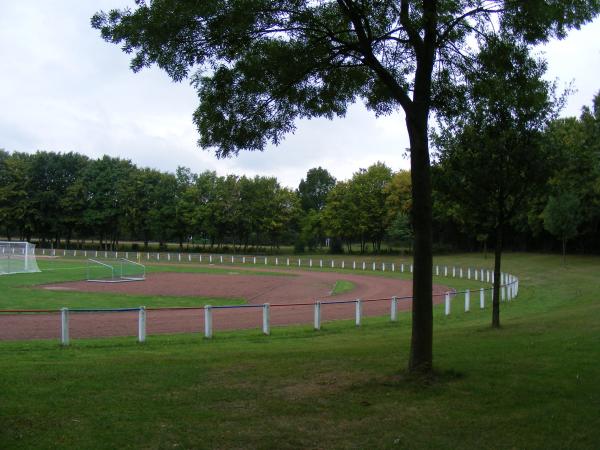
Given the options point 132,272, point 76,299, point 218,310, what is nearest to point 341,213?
point 132,272

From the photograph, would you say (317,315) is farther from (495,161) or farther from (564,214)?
(564,214)

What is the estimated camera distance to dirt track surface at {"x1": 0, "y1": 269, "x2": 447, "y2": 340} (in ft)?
59.1

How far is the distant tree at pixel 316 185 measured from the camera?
128750mm

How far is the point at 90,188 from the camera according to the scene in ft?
292

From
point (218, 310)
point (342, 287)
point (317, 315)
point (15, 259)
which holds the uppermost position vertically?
point (15, 259)

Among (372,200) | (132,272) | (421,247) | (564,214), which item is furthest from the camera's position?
(372,200)

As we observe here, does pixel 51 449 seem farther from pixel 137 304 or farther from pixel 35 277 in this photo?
pixel 35 277

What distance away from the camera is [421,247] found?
814cm

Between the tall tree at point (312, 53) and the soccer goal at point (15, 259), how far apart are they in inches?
1527

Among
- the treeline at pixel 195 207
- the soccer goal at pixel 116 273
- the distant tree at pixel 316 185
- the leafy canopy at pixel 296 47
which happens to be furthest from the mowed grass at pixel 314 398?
the distant tree at pixel 316 185

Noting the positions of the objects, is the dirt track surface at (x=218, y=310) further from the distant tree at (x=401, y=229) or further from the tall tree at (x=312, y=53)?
the distant tree at (x=401, y=229)

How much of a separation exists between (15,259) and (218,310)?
Answer: 28144mm

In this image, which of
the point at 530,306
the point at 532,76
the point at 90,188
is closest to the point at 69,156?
the point at 90,188

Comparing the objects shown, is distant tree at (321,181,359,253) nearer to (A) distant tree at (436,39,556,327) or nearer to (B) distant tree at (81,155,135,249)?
(B) distant tree at (81,155,135,249)
